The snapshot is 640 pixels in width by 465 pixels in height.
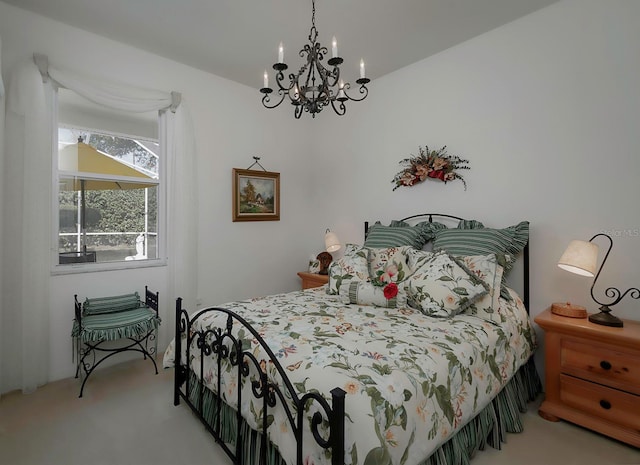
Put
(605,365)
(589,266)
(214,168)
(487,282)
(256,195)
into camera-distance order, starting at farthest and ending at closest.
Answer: (256,195) → (214,168) → (487,282) → (589,266) → (605,365)

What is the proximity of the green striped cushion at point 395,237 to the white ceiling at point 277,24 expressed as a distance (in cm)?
165

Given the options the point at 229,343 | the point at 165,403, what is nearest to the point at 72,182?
the point at 165,403

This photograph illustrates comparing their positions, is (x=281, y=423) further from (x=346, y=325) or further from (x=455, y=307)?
(x=455, y=307)

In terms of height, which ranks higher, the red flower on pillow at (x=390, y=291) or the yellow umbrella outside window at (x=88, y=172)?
the yellow umbrella outside window at (x=88, y=172)

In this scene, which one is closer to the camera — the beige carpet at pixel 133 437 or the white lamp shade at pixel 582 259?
the beige carpet at pixel 133 437

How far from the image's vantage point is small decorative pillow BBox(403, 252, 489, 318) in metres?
1.95

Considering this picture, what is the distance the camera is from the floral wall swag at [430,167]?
284 cm

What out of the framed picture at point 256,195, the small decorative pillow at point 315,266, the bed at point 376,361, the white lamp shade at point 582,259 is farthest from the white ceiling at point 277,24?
the small decorative pillow at point 315,266

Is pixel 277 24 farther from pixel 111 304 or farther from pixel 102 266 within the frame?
pixel 111 304

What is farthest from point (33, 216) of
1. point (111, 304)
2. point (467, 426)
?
point (467, 426)

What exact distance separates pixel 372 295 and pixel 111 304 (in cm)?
213

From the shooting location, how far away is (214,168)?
335 centimetres

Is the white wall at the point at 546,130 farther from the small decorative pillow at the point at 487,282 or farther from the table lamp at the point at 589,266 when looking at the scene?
the small decorative pillow at the point at 487,282

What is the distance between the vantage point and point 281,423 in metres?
1.29
